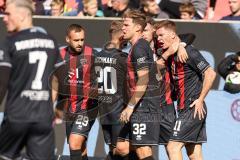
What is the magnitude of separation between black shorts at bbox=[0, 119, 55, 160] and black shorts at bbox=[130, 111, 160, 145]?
2.35 meters

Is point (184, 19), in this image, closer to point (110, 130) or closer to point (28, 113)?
point (110, 130)

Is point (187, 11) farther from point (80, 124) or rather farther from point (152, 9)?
point (80, 124)

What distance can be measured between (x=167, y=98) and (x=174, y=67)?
634mm

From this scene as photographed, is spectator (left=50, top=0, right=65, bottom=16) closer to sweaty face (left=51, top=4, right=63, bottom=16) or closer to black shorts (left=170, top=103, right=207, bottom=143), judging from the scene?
sweaty face (left=51, top=4, right=63, bottom=16)

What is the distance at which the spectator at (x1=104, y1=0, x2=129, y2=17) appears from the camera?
14.4 metres

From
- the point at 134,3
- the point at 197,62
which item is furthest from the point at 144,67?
the point at 134,3

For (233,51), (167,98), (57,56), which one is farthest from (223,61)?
(57,56)

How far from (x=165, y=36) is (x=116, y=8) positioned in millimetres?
3165

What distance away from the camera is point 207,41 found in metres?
13.5

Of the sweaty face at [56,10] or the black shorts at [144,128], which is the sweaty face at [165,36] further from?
the sweaty face at [56,10]

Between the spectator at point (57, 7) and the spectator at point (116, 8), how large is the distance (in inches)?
28.8

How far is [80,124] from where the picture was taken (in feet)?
40.3

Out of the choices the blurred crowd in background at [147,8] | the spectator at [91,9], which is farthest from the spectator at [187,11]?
the spectator at [91,9]

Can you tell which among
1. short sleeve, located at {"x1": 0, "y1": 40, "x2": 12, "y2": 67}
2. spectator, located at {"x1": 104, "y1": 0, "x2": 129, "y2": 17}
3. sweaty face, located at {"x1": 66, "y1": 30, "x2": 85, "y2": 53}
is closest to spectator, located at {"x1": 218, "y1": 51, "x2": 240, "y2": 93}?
spectator, located at {"x1": 104, "y1": 0, "x2": 129, "y2": 17}
